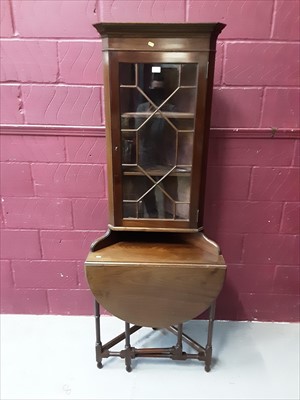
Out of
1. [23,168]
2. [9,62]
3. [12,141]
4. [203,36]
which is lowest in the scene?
[23,168]

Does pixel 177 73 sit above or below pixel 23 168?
above

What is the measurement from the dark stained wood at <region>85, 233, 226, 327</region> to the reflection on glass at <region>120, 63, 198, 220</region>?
191 millimetres

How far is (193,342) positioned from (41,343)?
815 mm

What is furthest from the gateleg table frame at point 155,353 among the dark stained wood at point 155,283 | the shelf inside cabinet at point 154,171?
the shelf inside cabinet at point 154,171

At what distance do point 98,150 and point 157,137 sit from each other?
44 centimetres

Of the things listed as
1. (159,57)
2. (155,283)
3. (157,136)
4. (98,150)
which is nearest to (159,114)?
(157,136)

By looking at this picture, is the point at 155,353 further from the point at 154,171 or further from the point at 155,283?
the point at 154,171

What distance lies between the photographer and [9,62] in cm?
166

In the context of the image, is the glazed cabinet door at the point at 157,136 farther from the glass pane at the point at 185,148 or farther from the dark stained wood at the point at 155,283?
the dark stained wood at the point at 155,283

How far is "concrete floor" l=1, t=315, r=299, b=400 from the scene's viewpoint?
5.41 ft

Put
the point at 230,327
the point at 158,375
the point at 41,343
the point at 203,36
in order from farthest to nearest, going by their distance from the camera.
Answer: the point at 230,327 → the point at 41,343 → the point at 158,375 → the point at 203,36

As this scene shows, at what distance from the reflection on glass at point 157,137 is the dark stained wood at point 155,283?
191mm

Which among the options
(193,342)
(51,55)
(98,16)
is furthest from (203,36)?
(193,342)

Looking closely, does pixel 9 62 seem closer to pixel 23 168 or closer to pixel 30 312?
pixel 23 168
